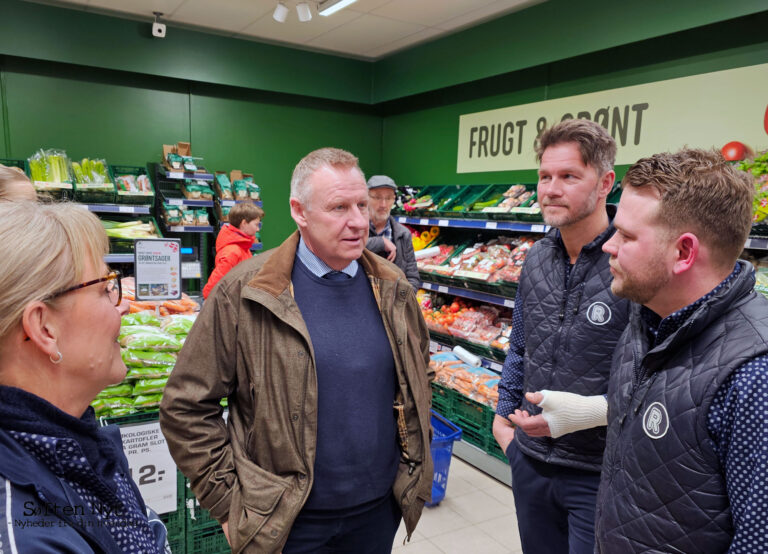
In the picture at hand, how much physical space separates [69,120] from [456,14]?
175 inches

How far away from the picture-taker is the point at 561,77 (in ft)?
16.3

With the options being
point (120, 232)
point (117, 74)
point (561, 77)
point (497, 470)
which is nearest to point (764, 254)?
point (497, 470)

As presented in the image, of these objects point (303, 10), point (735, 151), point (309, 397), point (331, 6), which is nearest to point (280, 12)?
point (303, 10)

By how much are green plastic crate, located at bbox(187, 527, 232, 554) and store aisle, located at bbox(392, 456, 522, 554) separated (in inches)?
40.1

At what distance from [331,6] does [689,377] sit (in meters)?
4.86

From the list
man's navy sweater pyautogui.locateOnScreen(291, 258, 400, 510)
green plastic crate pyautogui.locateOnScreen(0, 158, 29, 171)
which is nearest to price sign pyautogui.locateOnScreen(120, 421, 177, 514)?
man's navy sweater pyautogui.locateOnScreen(291, 258, 400, 510)

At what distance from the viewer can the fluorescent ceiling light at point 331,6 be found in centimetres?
475

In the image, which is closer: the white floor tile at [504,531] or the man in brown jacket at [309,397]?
the man in brown jacket at [309,397]

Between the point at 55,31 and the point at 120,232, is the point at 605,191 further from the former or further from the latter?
the point at 55,31

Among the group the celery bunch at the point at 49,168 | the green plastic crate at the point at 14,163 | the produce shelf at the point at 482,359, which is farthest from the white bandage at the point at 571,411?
the green plastic crate at the point at 14,163

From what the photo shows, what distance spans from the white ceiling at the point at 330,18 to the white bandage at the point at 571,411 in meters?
4.28

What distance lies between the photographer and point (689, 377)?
1.09 meters

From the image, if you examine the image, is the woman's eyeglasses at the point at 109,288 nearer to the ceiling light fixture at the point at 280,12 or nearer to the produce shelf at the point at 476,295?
the produce shelf at the point at 476,295

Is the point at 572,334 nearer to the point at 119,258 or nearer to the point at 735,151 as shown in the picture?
the point at 735,151
